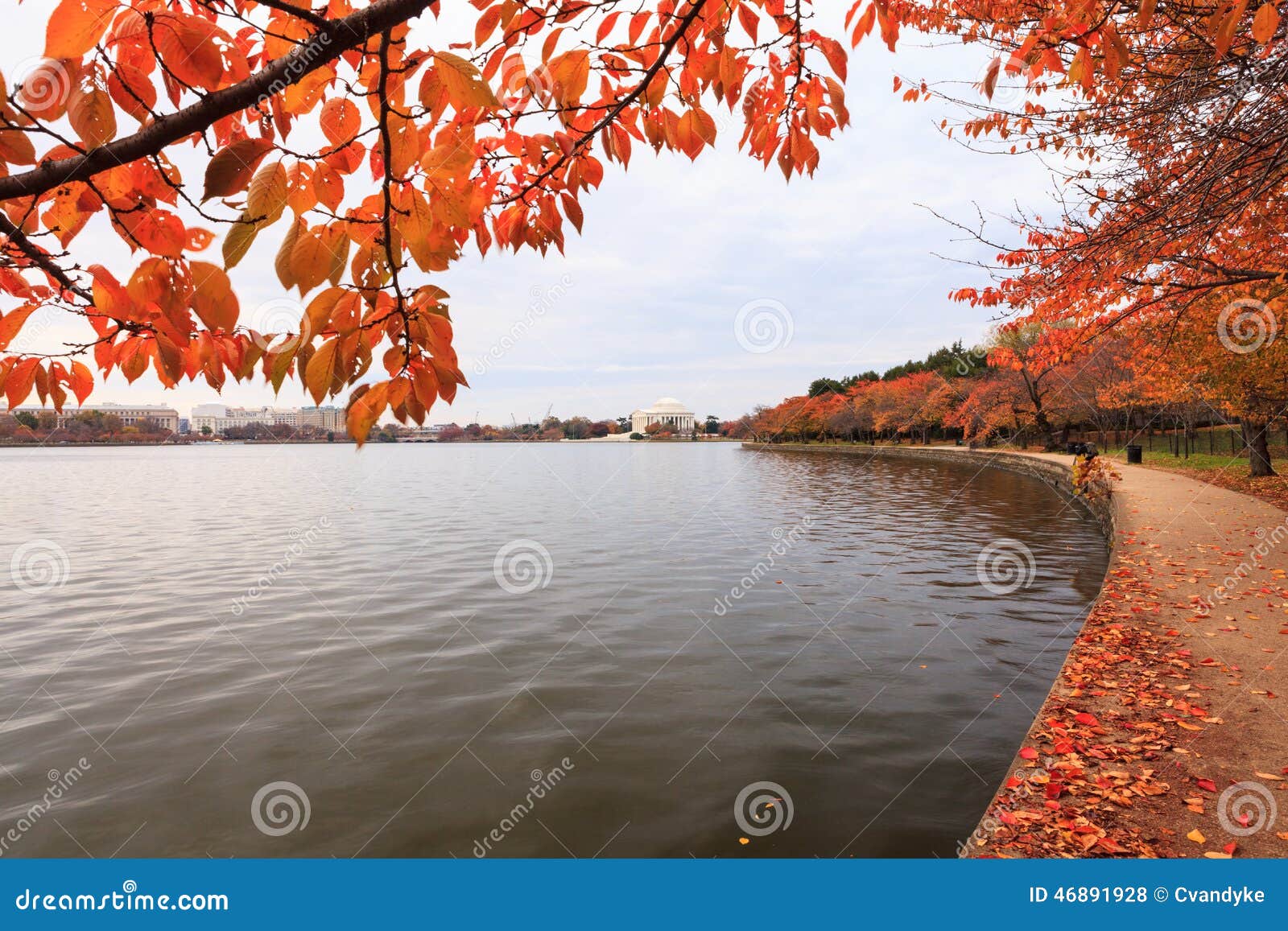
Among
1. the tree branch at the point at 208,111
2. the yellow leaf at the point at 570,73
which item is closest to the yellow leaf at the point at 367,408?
the tree branch at the point at 208,111

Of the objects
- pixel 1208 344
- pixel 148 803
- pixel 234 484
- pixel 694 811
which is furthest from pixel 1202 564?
pixel 234 484

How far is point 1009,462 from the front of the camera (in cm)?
5022

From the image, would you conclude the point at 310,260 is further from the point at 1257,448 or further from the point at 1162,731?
the point at 1257,448

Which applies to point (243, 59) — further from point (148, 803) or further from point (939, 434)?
point (939, 434)

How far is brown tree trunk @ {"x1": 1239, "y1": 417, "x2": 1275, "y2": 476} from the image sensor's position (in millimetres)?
25078

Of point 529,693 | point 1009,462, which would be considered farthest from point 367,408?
point 1009,462

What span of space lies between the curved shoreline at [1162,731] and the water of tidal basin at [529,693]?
1.11m

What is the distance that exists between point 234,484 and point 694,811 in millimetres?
55854

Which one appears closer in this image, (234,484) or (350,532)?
(350,532)

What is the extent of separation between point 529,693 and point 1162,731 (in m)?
6.49

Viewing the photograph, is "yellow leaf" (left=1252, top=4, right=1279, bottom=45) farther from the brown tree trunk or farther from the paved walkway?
the brown tree trunk

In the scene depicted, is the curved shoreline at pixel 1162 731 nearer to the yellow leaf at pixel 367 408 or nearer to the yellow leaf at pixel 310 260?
the yellow leaf at pixel 367 408

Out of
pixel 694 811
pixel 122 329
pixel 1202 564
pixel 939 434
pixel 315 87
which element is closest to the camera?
pixel 315 87

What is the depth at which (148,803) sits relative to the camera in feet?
19.9
